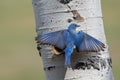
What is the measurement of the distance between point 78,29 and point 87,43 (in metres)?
0.06

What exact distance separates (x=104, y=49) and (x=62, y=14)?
7.7 inches

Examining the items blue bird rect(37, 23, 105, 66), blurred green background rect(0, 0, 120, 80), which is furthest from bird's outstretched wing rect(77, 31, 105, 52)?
blurred green background rect(0, 0, 120, 80)

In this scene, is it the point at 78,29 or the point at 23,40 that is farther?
the point at 23,40

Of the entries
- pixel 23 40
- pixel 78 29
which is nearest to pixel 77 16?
pixel 78 29

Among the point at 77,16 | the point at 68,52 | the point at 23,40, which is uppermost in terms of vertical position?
the point at 77,16

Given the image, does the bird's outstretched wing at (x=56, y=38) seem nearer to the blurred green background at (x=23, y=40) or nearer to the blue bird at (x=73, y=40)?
the blue bird at (x=73, y=40)

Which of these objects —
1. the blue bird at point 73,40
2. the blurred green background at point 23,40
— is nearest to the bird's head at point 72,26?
the blue bird at point 73,40

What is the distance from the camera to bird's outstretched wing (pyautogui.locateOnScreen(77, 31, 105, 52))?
250 centimetres

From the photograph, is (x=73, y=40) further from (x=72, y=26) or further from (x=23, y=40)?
(x=23, y=40)

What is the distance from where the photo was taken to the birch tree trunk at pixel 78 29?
2520mm

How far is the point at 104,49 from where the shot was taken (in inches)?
101

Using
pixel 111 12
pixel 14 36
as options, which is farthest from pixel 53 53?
pixel 111 12

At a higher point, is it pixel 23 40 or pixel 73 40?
pixel 73 40

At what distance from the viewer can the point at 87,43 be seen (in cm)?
251
